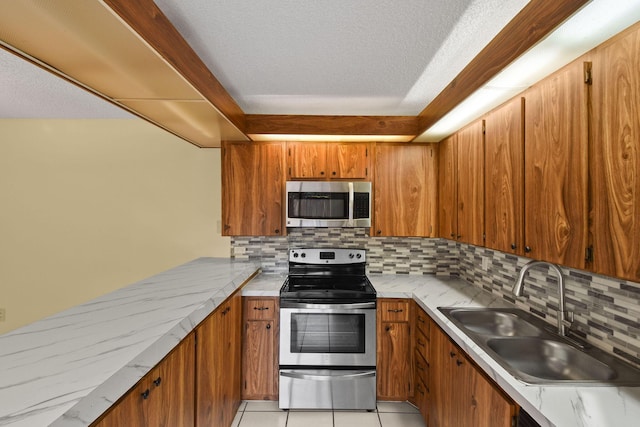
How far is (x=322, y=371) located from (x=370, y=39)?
220 centimetres

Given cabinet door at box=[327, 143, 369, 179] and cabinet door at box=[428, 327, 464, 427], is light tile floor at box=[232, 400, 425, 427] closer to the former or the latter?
cabinet door at box=[428, 327, 464, 427]

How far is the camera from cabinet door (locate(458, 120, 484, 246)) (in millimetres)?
1938

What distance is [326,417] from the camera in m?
2.25

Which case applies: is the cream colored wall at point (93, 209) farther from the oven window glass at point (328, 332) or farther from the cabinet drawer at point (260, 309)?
the oven window glass at point (328, 332)

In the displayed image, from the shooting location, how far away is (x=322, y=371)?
7.54 ft

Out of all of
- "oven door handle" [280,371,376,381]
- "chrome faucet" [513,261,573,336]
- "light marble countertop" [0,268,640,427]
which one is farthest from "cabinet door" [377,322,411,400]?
"chrome faucet" [513,261,573,336]

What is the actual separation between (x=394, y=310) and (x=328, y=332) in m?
0.53

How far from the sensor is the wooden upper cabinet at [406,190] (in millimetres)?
2707

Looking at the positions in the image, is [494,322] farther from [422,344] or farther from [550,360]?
[422,344]

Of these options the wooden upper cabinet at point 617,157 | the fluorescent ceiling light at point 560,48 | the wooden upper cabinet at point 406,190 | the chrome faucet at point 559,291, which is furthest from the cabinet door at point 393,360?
the fluorescent ceiling light at point 560,48

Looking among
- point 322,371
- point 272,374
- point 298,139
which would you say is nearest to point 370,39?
point 298,139

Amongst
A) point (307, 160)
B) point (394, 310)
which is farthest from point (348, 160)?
point (394, 310)

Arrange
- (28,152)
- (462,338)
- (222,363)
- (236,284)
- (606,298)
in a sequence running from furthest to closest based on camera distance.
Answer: (28,152), (236,284), (222,363), (462,338), (606,298)

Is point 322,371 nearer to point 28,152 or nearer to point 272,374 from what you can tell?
point 272,374
